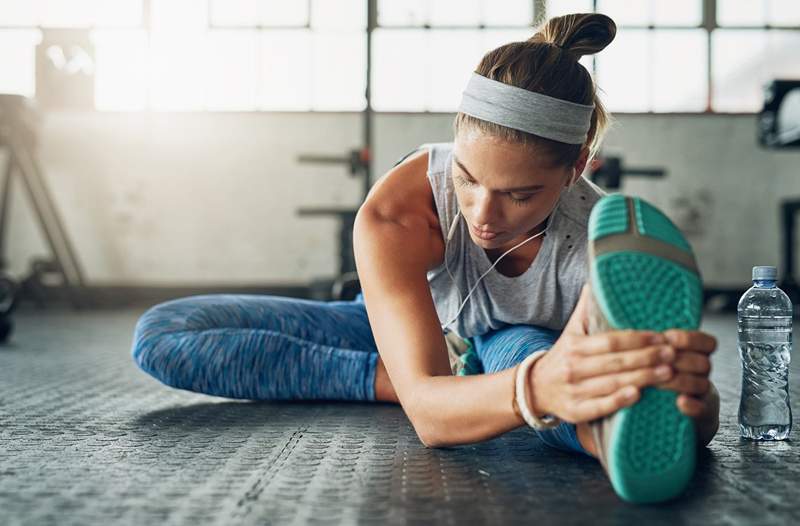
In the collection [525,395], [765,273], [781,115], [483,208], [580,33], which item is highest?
[781,115]

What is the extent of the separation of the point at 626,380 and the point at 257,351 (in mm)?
1063

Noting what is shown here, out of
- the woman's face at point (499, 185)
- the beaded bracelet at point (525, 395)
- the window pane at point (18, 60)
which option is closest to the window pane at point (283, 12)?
the window pane at point (18, 60)

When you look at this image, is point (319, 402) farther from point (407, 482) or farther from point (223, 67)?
point (223, 67)

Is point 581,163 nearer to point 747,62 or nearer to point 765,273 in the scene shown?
point 765,273

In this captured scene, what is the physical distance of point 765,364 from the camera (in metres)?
1.42

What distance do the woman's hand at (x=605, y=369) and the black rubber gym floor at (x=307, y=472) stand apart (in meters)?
0.14

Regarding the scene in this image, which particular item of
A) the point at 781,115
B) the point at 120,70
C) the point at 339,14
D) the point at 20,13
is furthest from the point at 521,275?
the point at 20,13

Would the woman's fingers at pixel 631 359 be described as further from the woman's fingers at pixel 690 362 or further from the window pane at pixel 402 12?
the window pane at pixel 402 12

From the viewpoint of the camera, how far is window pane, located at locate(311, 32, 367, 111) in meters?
6.11

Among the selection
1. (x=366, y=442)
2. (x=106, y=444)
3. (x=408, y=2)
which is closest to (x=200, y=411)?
(x=106, y=444)

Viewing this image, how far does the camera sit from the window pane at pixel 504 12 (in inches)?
240

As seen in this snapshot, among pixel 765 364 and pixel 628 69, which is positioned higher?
pixel 628 69

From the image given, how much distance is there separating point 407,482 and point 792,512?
454 mm

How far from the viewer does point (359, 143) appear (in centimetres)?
615
